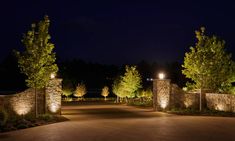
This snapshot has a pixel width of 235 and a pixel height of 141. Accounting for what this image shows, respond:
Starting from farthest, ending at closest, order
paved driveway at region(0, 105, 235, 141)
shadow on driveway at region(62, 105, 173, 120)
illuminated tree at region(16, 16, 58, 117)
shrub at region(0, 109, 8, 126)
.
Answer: shadow on driveway at region(62, 105, 173, 120) → illuminated tree at region(16, 16, 58, 117) → shrub at region(0, 109, 8, 126) → paved driveway at region(0, 105, 235, 141)

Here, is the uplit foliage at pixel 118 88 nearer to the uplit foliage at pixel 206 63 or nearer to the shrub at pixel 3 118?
the uplit foliage at pixel 206 63

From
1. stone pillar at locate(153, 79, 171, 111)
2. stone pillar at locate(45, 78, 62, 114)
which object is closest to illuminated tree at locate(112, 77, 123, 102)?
stone pillar at locate(153, 79, 171, 111)

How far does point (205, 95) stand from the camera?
24.4 meters

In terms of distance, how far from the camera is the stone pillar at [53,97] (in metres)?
21.3

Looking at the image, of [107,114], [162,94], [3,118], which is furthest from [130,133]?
[162,94]

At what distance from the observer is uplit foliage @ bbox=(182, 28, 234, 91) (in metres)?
24.7

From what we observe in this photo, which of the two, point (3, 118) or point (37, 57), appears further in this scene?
point (37, 57)

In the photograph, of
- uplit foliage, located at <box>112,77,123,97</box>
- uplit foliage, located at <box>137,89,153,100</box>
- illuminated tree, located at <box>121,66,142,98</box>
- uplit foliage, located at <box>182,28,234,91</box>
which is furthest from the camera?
uplit foliage, located at <box>112,77,123,97</box>

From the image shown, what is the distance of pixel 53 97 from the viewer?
21.5m

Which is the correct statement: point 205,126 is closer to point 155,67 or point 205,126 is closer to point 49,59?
point 49,59

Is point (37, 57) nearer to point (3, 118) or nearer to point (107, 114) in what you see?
point (3, 118)

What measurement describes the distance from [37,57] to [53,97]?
3.37 m

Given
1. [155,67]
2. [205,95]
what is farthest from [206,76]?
[155,67]

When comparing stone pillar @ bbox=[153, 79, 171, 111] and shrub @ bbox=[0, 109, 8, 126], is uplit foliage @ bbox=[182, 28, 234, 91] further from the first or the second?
shrub @ bbox=[0, 109, 8, 126]
